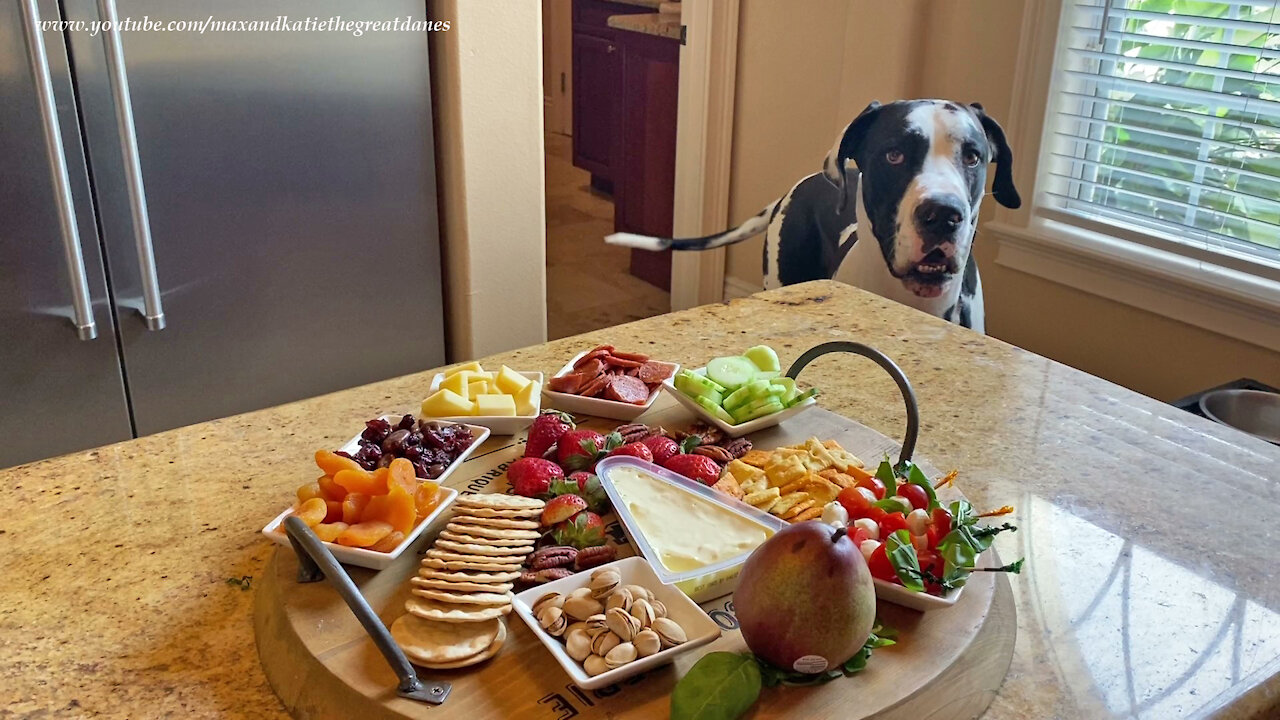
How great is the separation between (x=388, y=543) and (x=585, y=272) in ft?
11.9

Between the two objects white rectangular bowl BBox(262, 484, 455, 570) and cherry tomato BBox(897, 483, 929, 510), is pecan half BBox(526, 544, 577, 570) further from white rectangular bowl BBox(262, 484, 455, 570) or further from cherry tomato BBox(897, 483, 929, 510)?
cherry tomato BBox(897, 483, 929, 510)

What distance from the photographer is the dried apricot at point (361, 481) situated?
39.0 inches

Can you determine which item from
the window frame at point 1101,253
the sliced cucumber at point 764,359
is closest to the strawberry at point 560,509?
the sliced cucumber at point 764,359

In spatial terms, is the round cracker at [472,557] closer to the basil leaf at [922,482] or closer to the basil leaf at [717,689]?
the basil leaf at [717,689]

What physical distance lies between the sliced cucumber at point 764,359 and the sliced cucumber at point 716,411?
133 millimetres

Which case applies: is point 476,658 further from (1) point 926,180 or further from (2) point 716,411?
(1) point 926,180

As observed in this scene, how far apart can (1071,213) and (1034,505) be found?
5.54 feet

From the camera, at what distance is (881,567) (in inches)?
36.2

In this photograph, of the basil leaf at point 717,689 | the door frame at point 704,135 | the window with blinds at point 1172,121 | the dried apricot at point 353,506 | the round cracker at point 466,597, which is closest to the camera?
the basil leaf at point 717,689

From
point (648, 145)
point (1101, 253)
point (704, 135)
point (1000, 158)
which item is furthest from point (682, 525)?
point (648, 145)

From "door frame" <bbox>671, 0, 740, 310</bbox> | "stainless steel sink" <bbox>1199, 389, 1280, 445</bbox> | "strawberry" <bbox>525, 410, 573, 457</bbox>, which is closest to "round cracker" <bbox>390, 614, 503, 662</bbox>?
"strawberry" <bbox>525, 410, 573, 457</bbox>

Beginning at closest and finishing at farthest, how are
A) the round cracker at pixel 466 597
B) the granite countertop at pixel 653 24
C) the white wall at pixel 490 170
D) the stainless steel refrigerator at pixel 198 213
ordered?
1. the round cracker at pixel 466 597
2. the stainless steel refrigerator at pixel 198 213
3. the white wall at pixel 490 170
4. the granite countertop at pixel 653 24

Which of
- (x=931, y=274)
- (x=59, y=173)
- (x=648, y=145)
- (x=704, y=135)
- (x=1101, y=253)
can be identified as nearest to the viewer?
(x=59, y=173)

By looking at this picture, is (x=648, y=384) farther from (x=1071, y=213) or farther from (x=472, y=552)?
(x=1071, y=213)
